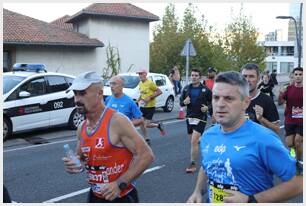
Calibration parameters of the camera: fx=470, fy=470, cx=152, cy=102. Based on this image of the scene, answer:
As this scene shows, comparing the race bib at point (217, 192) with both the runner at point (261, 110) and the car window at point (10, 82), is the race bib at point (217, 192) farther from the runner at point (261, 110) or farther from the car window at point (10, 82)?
the car window at point (10, 82)

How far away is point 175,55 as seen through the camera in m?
42.3

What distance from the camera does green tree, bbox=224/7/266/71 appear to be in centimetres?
4647

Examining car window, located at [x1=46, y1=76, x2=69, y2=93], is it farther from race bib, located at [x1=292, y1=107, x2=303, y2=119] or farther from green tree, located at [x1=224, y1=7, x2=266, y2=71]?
green tree, located at [x1=224, y1=7, x2=266, y2=71]

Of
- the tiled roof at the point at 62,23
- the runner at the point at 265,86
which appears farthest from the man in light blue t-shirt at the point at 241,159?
the tiled roof at the point at 62,23

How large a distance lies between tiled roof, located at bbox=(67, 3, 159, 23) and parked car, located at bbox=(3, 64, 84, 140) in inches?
697

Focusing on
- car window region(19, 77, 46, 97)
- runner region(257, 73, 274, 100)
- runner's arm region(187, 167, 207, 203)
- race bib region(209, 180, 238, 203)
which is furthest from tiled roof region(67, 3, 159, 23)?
race bib region(209, 180, 238, 203)

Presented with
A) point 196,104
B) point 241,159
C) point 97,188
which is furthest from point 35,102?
point 241,159

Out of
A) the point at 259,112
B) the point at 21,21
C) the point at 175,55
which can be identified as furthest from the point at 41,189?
the point at 175,55

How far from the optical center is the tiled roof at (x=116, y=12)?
98.9 ft

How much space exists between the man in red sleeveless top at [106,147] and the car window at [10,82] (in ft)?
27.0

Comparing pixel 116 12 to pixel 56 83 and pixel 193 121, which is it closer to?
pixel 56 83

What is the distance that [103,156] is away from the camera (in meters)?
3.44

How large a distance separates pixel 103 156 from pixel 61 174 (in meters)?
4.40

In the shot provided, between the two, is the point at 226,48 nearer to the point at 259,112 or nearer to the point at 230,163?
the point at 259,112
